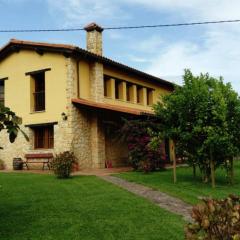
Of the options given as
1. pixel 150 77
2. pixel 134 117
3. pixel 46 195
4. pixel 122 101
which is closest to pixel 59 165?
pixel 46 195

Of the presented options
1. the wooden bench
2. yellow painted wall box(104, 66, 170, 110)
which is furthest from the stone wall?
the wooden bench

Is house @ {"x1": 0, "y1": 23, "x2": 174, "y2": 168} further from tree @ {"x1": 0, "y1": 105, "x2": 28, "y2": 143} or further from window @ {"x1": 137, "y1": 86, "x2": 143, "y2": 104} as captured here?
tree @ {"x1": 0, "y1": 105, "x2": 28, "y2": 143}

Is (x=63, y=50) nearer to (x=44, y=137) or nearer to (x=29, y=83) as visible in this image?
(x=29, y=83)

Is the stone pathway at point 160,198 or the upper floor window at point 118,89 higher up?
the upper floor window at point 118,89

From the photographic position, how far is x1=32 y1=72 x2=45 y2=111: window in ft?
68.1

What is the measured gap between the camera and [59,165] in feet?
49.6

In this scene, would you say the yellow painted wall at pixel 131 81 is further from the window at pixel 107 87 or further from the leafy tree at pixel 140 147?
the leafy tree at pixel 140 147

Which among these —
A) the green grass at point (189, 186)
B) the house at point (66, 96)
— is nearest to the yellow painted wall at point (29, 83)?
the house at point (66, 96)

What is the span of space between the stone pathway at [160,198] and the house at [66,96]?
5.22 meters

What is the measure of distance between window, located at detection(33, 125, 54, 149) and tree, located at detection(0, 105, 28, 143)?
13920 millimetres

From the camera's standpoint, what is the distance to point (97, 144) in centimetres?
1989

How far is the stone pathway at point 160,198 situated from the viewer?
8883mm

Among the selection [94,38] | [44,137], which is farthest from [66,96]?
[94,38]

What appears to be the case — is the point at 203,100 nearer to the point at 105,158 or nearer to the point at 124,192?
the point at 124,192
